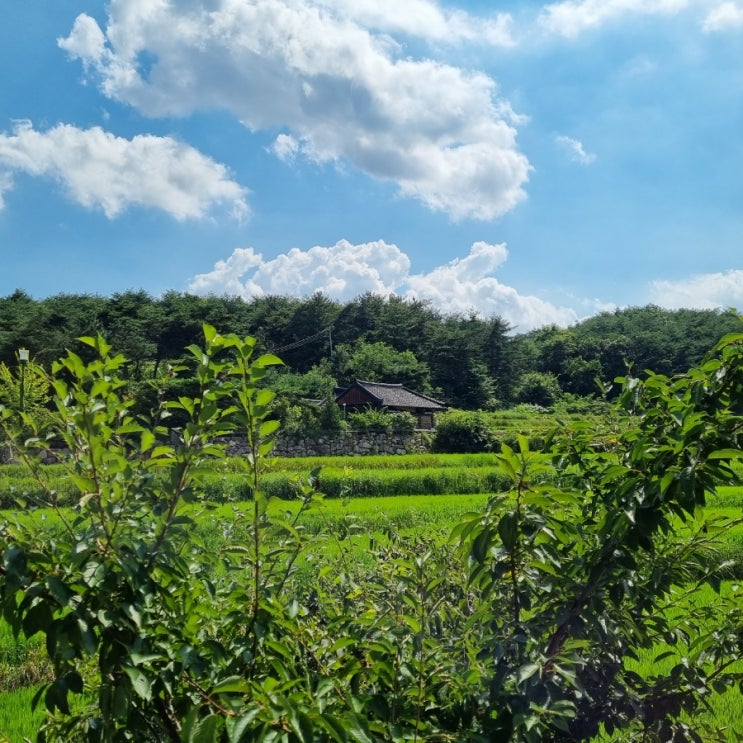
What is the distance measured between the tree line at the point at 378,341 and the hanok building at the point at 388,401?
7.00ft

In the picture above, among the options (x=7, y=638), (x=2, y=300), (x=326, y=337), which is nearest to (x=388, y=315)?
(x=326, y=337)

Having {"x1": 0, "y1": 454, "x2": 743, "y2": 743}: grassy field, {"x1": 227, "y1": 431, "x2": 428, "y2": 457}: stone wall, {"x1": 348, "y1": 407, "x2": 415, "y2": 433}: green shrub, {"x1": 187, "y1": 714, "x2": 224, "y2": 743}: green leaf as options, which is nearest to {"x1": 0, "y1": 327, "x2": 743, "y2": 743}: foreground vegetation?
{"x1": 187, "y1": 714, "x2": 224, "y2": 743}: green leaf

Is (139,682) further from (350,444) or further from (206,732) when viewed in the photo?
(350,444)

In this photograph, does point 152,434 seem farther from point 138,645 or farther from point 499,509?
point 499,509

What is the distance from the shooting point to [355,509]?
16094 mm

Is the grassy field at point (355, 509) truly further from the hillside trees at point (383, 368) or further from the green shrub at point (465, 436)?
the hillside trees at point (383, 368)

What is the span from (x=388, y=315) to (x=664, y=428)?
193ft

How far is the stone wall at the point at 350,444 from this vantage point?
119 ft

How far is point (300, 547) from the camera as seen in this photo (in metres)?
1.80

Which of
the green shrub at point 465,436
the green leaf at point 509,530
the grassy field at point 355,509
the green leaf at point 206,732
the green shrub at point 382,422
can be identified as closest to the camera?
the green leaf at point 206,732

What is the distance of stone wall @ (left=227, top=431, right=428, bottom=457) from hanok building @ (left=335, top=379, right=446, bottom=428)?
144 inches

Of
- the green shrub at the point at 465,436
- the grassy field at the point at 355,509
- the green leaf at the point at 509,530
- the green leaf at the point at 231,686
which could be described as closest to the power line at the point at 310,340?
the green shrub at the point at 465,436

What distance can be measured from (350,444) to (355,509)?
20715mm

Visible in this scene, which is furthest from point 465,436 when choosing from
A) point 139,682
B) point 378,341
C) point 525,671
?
point 139,682
